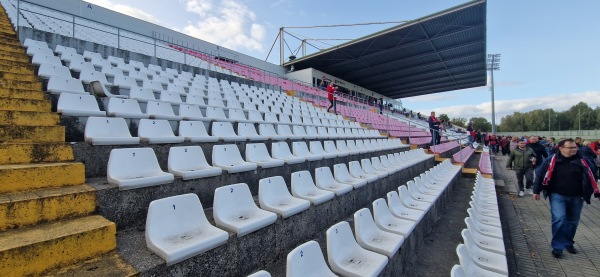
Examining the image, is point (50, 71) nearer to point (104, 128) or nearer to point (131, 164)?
point (104, 128)

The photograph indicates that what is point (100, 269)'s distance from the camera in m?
1.39

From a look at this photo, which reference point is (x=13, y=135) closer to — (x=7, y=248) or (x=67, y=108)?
(x=67, y=108)

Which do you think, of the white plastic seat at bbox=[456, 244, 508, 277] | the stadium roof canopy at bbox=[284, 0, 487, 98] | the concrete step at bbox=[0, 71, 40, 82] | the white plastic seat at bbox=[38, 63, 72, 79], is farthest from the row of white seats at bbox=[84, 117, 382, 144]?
the stadium roof canopy at bbox=[284, 0, 487, 98]

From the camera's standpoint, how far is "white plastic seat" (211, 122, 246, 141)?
3826 millimetres

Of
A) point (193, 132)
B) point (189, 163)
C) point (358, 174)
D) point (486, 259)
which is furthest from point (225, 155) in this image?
point (486, 259)

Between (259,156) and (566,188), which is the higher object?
(259,156)

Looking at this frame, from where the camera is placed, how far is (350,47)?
21.2 metres

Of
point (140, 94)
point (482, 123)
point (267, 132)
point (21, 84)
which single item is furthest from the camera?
point (482, 123)

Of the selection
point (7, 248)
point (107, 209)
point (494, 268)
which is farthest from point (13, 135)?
point (494, 268)

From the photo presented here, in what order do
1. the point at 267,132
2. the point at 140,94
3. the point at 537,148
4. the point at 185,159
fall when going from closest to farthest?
the point at 185,159 → the point at 140,94 → the point at 267,132 → the point at 537,148

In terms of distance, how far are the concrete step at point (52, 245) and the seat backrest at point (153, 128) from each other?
153 cm

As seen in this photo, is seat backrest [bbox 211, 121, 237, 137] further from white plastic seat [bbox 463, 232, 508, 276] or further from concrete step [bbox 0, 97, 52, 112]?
white plastic seat [bbox 463, 232, 508, 276]

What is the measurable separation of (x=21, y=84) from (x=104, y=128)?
4.91 ft

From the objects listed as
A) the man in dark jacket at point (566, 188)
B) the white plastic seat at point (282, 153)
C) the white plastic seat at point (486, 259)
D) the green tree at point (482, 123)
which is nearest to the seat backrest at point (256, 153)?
the white plastic seat at point (282, 153)
